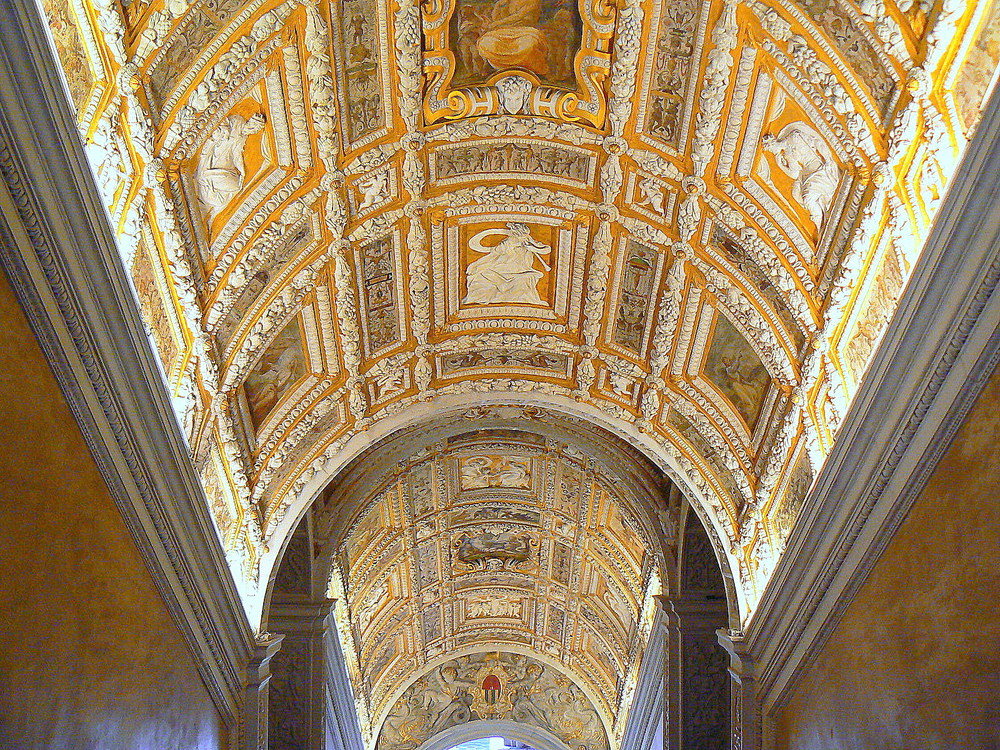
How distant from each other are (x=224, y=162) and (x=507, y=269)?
462 centimetres

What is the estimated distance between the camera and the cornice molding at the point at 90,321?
256 inches

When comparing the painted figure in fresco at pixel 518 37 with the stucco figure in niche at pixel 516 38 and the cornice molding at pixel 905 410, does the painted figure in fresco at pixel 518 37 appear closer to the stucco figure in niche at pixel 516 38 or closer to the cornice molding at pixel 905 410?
the stucco figure in niche at pixel 516 38

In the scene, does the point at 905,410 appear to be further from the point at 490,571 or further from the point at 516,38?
the point at 490,571

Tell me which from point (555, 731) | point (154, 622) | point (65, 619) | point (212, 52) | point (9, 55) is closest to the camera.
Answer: point (9, 55)

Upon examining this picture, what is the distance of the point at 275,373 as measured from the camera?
44.7 ft

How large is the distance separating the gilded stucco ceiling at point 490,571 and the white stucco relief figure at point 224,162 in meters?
7.68

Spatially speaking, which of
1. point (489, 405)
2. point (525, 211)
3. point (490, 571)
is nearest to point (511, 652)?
point (490, 571)

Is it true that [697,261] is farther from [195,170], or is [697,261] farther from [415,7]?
[195,170]

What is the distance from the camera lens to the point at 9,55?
626cm

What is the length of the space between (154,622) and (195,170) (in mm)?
4030

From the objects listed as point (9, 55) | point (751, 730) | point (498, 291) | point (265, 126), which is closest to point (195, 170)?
point (265, 126)

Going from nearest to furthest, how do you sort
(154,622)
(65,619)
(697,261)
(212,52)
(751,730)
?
(65,619)
(212,52)
(154,622)
(697,261)
(751,730)

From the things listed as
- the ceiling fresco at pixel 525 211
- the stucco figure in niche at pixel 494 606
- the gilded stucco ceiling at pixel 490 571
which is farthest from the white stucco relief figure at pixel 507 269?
the stucco figure in niche at pixel 494 606

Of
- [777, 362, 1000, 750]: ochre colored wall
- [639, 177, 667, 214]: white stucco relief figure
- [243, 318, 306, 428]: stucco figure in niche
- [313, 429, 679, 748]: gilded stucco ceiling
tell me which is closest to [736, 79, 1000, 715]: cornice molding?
[777, 362, 1000, 750]: ochre colored wall
